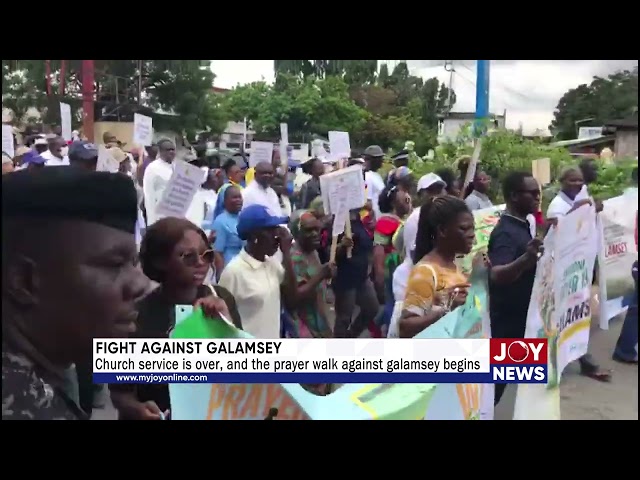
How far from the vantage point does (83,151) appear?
408 centimetres

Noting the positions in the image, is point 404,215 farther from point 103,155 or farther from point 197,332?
point 103,155

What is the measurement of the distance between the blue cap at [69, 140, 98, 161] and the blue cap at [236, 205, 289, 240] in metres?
0.76

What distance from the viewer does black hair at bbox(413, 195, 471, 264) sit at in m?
4.19

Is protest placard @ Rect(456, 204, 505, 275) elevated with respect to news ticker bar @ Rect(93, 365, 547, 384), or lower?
elevated

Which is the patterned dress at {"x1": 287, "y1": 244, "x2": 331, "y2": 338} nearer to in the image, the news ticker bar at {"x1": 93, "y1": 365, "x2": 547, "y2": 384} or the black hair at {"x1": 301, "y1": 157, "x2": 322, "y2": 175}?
the news ticker bar at {"x1": 93, "y1": 365, "x2": 547, "y2": 384}

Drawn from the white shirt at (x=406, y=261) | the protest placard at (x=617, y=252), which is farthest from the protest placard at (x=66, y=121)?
the protest placard at (x=617, y=252)

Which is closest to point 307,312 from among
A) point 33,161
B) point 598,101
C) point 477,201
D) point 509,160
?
point 477,201

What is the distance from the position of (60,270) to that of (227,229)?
0.80 metres

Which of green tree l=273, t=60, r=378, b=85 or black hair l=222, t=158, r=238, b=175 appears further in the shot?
black hair l=222, t=158, r=238, b=175

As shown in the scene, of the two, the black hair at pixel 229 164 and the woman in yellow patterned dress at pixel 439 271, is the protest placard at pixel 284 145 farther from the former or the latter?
the woman in yellow patterned dress at pixel 439 271

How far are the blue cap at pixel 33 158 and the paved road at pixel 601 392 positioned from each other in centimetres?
251

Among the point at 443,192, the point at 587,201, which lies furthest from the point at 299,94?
the point at 587,201

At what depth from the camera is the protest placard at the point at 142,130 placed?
416 centimetres

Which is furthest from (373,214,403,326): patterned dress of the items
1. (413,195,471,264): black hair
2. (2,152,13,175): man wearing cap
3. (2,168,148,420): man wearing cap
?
(2,152,13,175): man wearing cap
